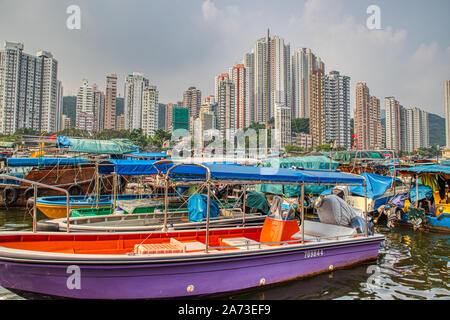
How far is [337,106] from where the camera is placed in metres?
85.7

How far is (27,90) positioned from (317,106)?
78259 millimetres

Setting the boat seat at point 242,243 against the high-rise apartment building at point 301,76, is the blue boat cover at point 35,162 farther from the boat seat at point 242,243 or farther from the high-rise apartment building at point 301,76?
the high-rise apartment building at point 301,76

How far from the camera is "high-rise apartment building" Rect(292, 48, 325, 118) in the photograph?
97.6 meters

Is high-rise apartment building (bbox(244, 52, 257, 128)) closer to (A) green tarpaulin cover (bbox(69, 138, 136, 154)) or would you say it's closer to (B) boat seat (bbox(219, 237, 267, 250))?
(A) green tarpaulin cover (bbox(69, 138, 136, 154))

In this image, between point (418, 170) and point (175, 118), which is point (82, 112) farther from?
point (418, 170)

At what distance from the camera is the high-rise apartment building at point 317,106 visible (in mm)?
82900

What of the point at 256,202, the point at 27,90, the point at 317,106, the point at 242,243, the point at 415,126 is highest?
the point at 27,90

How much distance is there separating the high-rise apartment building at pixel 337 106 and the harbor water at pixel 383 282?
262ft

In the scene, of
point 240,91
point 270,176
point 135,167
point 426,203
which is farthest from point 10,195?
point 240,91

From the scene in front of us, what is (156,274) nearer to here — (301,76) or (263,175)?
(263,175)

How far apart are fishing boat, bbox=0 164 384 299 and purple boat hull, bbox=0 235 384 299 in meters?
0.01

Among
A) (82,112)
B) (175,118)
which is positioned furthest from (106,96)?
(175,118)

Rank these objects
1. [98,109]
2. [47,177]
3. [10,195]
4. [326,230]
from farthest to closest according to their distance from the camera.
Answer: [98,109] < [47,177] < [10,195] < [326,230]
